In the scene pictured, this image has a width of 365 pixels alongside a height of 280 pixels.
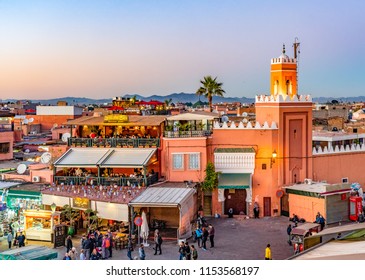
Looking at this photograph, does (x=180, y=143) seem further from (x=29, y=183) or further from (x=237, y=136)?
(x=29, y=183)

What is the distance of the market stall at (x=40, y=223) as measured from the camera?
62.4 feet

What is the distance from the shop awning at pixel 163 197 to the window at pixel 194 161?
2.25 metres

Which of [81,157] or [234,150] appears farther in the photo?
A: [81,157]

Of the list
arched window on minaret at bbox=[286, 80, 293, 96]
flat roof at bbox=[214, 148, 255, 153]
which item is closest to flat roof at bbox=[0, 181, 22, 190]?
flat roof at bbox=[214, 148, 255, 153]

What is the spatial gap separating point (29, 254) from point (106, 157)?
7.90 metres

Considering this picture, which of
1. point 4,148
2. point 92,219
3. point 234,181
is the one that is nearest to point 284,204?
point 234,181

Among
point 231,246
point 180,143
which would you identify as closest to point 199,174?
point 180,143

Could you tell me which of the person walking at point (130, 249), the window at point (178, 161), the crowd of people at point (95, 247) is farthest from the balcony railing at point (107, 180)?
the crowd of people at point (95, 247)

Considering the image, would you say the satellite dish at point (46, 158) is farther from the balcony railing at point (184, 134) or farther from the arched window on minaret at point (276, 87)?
the arched window on minaret at point (276, 87)

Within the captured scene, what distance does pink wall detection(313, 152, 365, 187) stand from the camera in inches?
936

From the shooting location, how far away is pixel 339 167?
24.5 meters

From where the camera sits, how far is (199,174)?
22203 mm

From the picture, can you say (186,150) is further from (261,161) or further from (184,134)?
(261,161)

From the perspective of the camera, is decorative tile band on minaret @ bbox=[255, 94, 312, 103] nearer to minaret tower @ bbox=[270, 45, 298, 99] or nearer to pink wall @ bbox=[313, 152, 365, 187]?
minaret tower @ bbox=[270, 45, 298, 99]
